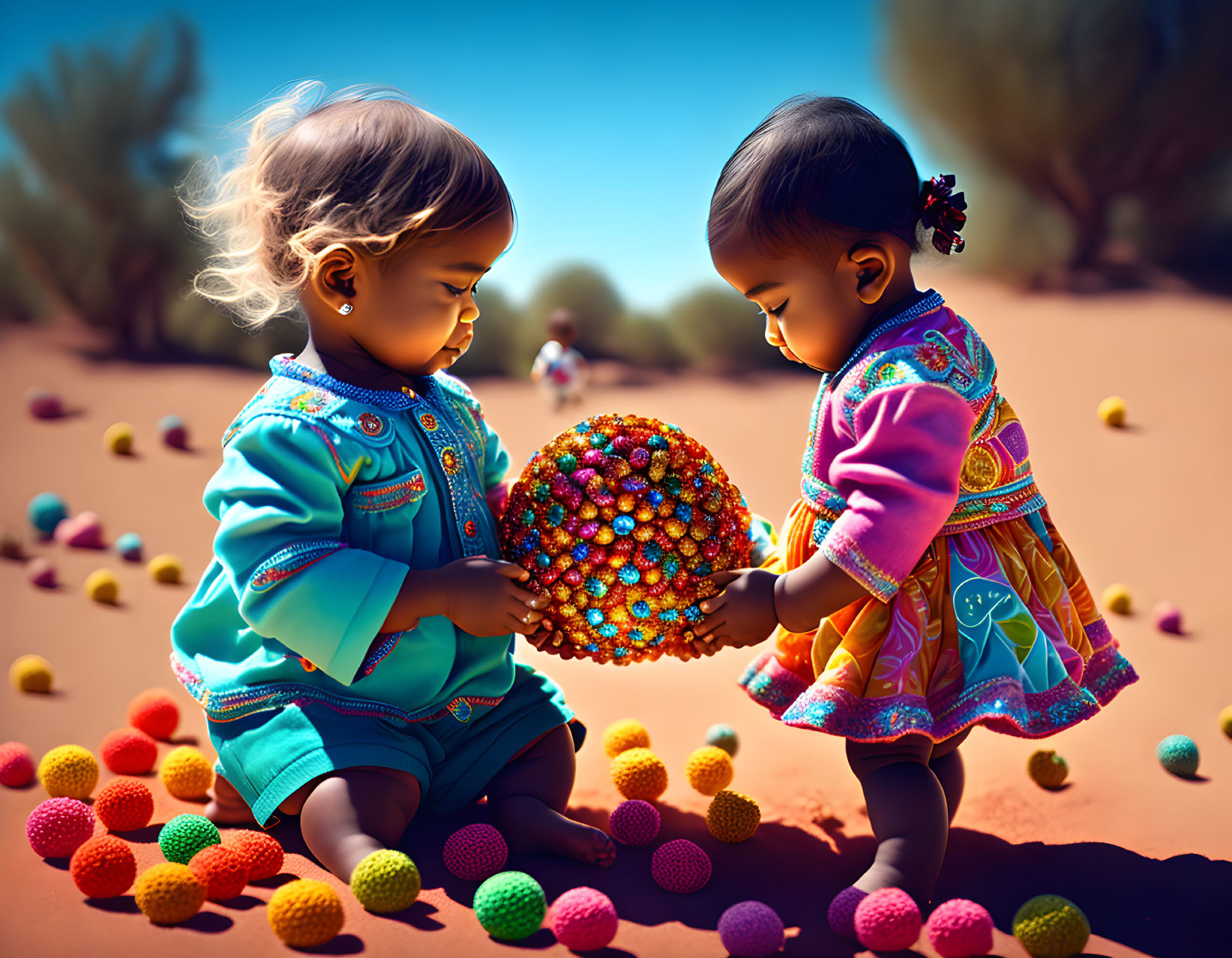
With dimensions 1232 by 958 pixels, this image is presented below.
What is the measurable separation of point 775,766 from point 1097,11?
1112 centimetres

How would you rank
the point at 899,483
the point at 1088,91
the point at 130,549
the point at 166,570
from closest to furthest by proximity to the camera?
the point at 899,483 < the point at 166,570 < the point at 130,549 < the point at 1088,91

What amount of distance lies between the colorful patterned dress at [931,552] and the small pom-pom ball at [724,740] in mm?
851

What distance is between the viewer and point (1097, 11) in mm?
11211

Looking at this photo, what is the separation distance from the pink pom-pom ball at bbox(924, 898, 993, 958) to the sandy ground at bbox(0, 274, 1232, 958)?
0.09 m

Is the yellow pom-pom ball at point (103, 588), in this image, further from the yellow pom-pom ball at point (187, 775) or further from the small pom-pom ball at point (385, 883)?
the small pom-pom ball at point (385, 883)

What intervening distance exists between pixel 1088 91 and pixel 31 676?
1184 cm

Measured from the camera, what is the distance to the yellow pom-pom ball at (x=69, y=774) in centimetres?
263

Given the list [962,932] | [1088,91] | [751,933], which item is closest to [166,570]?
[751,933]

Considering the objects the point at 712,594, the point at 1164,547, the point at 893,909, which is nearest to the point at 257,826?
the point at 712,594

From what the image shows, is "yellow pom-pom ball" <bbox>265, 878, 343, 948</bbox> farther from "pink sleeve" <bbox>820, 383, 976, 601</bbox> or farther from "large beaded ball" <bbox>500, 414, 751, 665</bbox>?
"pink sleeve" <bbox>820, 383, 976, 601</bbox>

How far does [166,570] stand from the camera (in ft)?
14.8

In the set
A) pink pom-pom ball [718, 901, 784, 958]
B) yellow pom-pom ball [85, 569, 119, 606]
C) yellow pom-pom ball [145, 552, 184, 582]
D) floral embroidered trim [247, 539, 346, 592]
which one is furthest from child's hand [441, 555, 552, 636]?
yellow pom-pom ball [145, 552, 184, 582]

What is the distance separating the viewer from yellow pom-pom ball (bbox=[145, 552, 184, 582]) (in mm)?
4523

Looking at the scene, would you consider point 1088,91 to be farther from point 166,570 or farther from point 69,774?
point 69,774
